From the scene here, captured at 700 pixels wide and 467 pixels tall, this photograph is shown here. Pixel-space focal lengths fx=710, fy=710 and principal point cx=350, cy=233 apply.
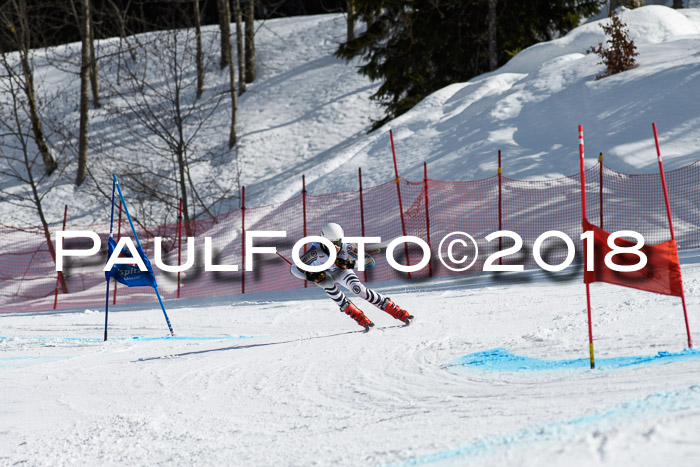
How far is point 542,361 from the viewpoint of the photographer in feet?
22.9

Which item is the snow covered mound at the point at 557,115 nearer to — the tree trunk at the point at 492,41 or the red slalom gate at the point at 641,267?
the tree trunk at the point at 492,41

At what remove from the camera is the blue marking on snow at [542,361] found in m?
6.31

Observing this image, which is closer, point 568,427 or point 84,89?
point 568,427

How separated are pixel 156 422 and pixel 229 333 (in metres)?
4.52

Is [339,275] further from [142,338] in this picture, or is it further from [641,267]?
[641,267]

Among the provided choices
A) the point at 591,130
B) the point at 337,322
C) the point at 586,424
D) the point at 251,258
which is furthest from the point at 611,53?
the point at 586,424

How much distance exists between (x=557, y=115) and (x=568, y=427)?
16040 mm

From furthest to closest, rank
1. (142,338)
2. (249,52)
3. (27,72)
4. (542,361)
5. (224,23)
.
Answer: (249,52) → (224,23) → (27,72) → (142,338) → (542,361)

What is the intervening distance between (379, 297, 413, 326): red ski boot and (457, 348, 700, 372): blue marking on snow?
2154mm

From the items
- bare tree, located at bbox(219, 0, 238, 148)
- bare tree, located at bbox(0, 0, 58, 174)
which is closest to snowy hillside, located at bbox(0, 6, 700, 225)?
bare tree, located at bbox(219, 0, 238, 148)

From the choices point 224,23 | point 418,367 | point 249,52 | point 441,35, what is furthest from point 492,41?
point 418,367

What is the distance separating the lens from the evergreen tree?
80.0 feet

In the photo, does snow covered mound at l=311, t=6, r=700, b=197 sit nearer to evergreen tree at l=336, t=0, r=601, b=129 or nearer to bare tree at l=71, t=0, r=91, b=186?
evergreen tree at l=336, t=0, r=601, b=129

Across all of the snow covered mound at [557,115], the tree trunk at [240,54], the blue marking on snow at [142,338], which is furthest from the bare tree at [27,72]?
the blue marking on snow at [142,338]
